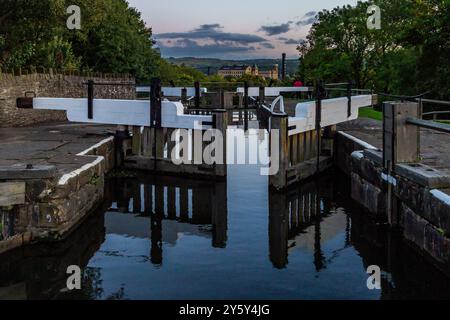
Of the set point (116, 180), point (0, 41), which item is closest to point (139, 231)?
point (116, 180)

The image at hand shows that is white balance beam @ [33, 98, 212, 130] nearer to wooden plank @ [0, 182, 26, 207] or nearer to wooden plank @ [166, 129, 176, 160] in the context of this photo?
wooden plank @ [166, 129, 176, 160]

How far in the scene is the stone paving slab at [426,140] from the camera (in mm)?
9391

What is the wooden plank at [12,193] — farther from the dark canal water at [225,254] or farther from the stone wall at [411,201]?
the stone wall at [411,201]

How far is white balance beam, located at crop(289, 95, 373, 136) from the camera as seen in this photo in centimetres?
1323

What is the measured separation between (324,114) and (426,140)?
287 centimetres

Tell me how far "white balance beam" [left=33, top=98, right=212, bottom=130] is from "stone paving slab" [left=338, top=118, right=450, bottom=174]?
437cm

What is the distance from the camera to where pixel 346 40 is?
121 feet

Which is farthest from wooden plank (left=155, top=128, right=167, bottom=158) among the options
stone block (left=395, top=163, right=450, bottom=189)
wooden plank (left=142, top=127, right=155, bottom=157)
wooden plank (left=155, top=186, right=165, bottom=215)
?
stone block (left=395, top=163, right=450, bottom=189)

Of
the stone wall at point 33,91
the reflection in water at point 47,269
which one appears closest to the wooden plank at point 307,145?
the reflection in water at point 47,269

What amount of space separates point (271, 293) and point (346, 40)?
32854 millimetres

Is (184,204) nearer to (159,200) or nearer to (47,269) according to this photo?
(159,200)

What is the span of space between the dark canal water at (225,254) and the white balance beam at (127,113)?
205 cm

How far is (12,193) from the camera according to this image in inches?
305

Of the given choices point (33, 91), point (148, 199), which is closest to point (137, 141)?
point (148, 199)
